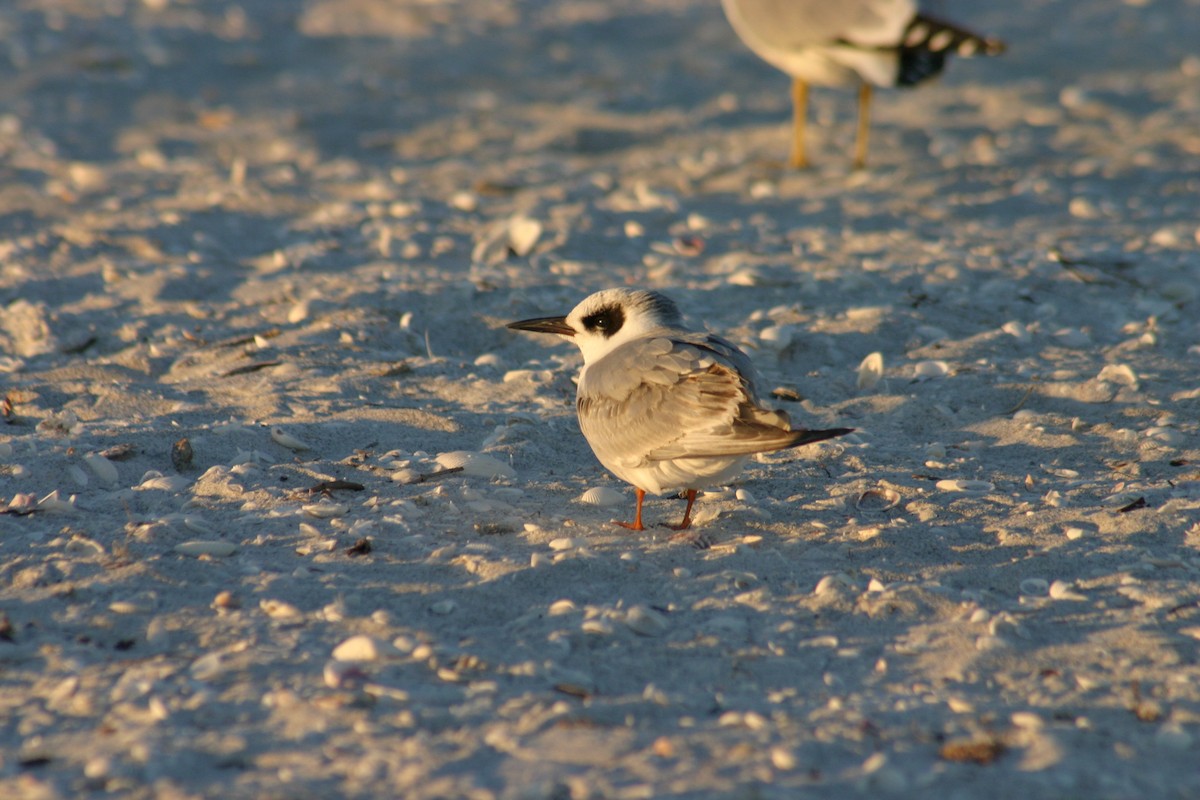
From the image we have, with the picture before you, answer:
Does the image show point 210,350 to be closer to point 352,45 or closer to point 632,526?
point 632,526

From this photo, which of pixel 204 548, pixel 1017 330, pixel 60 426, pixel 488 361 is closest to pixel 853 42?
pixel 1017 330

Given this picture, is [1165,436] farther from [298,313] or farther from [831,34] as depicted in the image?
[831,34]

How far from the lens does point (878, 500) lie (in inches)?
156

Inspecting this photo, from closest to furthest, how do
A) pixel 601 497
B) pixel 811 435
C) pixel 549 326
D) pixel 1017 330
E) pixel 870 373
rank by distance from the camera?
pixel 811 435 → pixel 601 497 → pixel 549 326 → pixel 870 373 → pixel 1017 330

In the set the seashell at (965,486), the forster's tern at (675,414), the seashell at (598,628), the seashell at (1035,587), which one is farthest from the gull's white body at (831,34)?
the seashell at (598,628)

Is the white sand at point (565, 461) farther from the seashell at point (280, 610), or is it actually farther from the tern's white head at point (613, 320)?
the tern's white head at point (613, 320)

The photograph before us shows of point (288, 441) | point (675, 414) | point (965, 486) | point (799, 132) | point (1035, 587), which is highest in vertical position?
point (799, 132)

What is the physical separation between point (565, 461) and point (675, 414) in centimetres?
76

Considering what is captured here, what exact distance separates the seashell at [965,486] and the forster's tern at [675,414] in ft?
2.53

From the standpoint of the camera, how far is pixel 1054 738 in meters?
2.64

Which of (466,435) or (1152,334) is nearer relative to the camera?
(466,435)

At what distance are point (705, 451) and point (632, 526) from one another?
1.45 ft

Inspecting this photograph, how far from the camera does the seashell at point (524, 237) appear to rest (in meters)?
6.34

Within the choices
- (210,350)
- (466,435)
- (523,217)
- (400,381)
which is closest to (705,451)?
(466,435)
